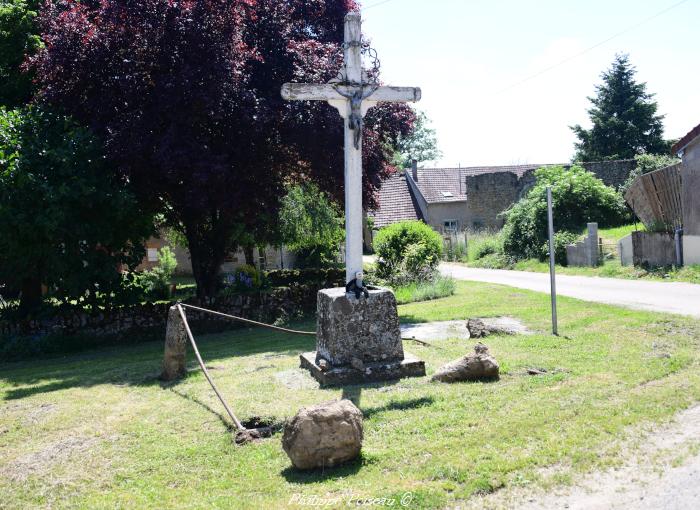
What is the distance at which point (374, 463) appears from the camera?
4582 mm

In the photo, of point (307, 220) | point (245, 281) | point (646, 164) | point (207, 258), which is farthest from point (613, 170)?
point (207, 258)

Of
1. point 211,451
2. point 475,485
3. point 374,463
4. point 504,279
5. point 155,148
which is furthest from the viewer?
point 504,279

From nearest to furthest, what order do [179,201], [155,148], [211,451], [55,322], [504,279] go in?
1. [211,451]
2. [155,148]
3. [55,322]
4. [179,201]
5. [504,279]

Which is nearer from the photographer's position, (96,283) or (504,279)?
(96,283)

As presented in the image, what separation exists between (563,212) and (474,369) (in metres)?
22.8

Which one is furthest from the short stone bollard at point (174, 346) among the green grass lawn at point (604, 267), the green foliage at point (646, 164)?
the green foliage at point (646, 164)

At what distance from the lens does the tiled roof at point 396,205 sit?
40.5m

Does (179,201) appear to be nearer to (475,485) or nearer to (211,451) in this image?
(211,451)

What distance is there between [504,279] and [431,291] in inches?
237

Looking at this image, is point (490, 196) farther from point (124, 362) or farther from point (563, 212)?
point (124, 362)

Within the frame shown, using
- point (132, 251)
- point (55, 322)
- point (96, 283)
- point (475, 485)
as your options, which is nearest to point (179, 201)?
point (132, 251)

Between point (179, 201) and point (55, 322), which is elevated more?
point (179, 201)

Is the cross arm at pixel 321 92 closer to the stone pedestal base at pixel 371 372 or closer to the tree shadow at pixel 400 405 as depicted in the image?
the stone pedestal base at pixel 371 372

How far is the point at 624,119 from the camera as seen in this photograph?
4344 cm
